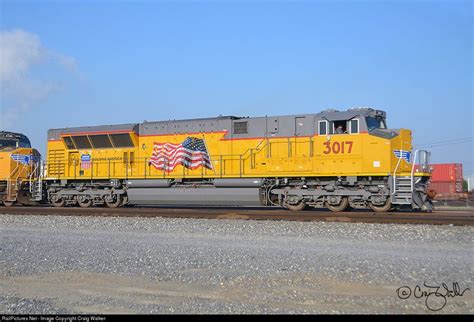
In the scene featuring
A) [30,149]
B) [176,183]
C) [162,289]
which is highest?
[30,149]

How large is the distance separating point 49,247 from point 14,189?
1371 centimetres

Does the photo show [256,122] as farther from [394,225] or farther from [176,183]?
[394,225]

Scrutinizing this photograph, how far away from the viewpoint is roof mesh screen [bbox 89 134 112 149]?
20.1 metres

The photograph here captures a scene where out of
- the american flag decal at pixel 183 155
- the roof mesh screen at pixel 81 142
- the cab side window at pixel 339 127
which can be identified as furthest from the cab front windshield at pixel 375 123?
the roof mesh screen at pixel 81 142

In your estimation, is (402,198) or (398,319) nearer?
(398,319)

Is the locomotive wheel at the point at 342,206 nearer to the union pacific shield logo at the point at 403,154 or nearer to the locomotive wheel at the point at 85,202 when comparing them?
the union pacific shield logo at the point at 403,154

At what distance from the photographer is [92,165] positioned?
792 inches

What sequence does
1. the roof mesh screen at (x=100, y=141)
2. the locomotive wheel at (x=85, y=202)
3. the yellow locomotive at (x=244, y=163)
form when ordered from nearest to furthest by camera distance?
the yellow locomotive at (x=244, y=163) < the locomotive wheel at (x=85, y=202) < the roof mesh screen at (x=100, y=141)

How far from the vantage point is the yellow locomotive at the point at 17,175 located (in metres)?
21.8

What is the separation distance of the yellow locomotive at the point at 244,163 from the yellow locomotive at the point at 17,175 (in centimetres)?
156

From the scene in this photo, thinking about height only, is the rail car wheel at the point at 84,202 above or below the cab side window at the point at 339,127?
below

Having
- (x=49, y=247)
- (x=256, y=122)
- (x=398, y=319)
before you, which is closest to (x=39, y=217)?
(x=49, y=247)
